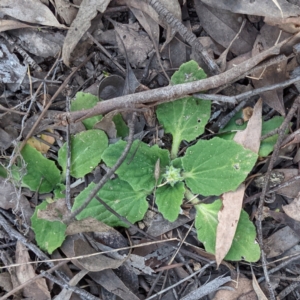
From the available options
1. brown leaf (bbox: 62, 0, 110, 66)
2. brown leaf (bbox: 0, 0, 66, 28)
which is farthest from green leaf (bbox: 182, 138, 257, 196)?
brown leaf (bbox: 0, 0, 66, 28)

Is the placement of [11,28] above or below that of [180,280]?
above

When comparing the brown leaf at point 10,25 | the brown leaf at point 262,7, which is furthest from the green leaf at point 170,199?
the brown leaf at point 10,25

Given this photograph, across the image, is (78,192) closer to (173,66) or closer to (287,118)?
(173,66)

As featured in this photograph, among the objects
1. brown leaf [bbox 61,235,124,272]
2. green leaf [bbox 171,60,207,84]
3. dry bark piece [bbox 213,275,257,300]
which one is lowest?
dry bark piece [bbox 213,275,257,300]

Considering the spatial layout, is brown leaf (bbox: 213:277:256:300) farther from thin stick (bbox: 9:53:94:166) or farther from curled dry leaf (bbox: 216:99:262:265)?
thin stick (bbox: 9:53:94:166)

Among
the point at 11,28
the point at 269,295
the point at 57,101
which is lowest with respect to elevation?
the point at 269,295

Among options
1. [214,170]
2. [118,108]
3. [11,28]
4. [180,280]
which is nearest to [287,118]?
[214,170]

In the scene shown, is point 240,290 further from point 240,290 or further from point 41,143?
point 41,143
